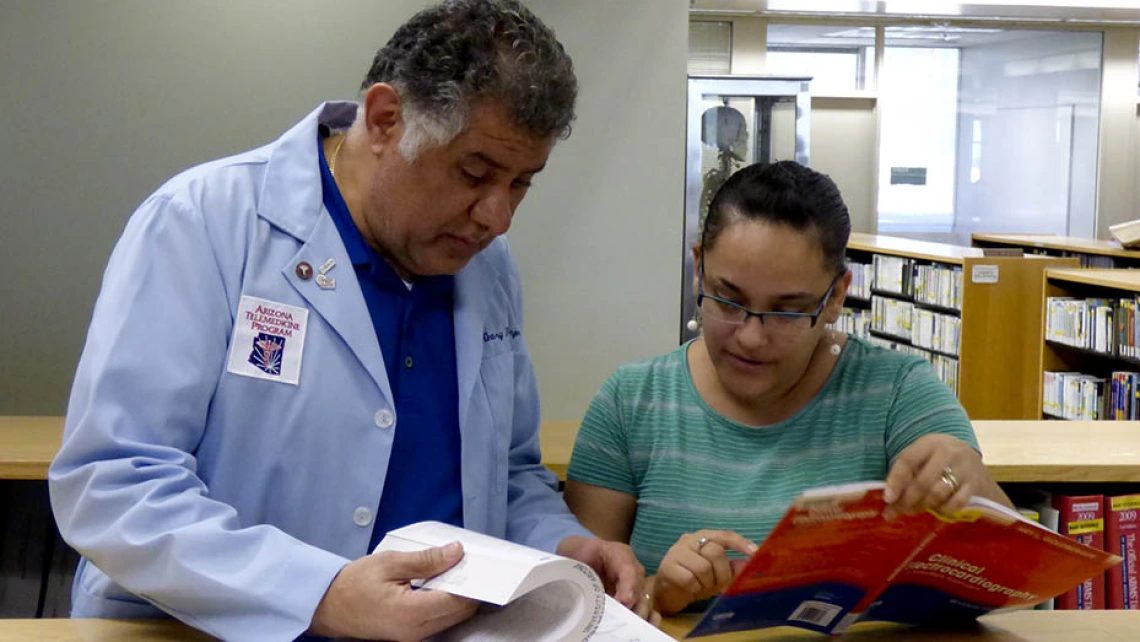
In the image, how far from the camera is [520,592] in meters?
1.24

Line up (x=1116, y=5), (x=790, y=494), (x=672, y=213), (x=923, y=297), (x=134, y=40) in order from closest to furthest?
(x=790, y=494)
(x=134, y=40)
(x=672, y=213)
(x=923, y=297)
(x=1116, y=5)

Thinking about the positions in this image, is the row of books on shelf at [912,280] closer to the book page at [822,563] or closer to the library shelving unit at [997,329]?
the library shelving unit at [997,329]

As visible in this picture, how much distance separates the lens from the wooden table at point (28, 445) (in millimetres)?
2836

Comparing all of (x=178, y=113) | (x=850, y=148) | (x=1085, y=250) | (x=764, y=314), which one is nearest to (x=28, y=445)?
(x=178, y=113)

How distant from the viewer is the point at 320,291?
155cm

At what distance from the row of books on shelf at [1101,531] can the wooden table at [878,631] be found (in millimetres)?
1129

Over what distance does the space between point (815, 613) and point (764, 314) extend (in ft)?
1.57

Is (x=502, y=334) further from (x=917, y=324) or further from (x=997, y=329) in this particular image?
(x=917, y=324)

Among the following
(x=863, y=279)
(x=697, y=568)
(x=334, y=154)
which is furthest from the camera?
(x=863, y=279)

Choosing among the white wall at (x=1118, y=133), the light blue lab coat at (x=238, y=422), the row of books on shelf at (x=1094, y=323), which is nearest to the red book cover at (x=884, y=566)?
the light blue lab coat at (x=238, y=422)

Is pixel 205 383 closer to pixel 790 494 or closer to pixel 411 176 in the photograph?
pixel 411 176

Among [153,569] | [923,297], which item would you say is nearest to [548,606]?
[153,569]

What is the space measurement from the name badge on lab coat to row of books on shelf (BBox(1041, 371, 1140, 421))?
6.31 metres

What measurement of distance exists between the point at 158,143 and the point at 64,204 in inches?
15.1
